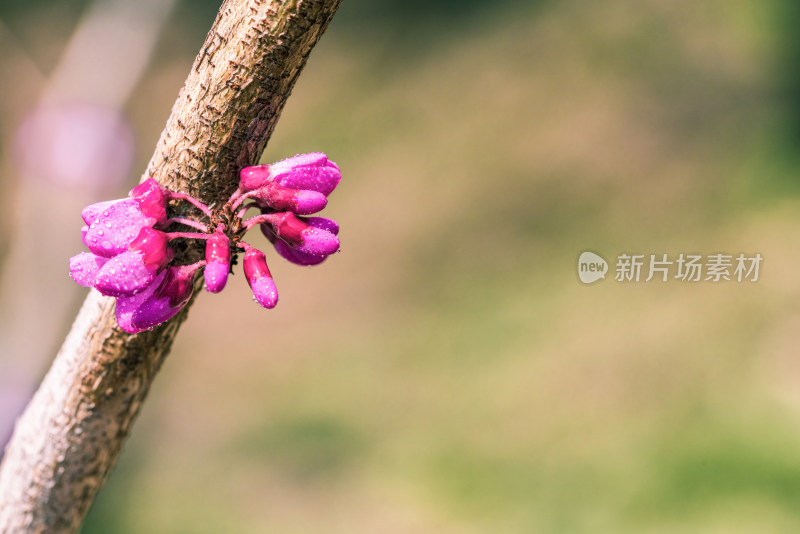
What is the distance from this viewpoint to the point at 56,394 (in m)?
0.63

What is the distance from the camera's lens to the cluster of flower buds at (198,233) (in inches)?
17.8

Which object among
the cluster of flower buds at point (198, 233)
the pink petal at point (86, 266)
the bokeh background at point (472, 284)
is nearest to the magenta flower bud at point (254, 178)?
the cluster of flower buds at point (198, 233)

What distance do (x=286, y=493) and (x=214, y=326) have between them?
615 mm

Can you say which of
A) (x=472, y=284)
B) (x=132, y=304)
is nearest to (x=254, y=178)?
(x=132, y=304)

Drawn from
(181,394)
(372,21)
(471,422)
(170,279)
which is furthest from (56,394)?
(372,21)

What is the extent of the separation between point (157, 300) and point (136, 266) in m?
0.04

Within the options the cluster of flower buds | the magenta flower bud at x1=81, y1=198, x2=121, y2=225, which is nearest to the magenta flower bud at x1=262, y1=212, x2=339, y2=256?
the cluster of flower buds

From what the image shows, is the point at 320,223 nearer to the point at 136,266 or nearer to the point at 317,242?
the point at 317,242

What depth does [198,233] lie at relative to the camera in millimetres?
473

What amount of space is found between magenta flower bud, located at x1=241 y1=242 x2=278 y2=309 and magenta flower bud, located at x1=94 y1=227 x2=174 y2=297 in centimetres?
5

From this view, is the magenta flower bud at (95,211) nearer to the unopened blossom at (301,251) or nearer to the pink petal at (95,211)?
the pink petal at (95,211)

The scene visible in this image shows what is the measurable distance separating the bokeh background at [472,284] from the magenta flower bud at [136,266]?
1180 mm

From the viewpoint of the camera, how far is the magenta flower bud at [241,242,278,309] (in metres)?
0.46

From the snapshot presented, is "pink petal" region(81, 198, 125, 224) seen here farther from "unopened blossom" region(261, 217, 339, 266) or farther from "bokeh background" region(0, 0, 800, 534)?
"bokeh background" region(0, 0, 800, 534)
